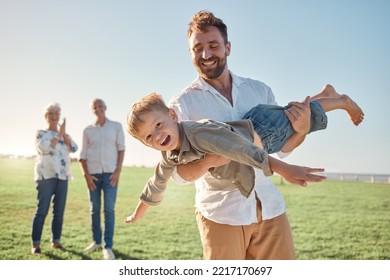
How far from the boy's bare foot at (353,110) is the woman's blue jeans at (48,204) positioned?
2.65m

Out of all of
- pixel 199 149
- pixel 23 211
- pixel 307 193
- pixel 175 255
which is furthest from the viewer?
pixel 307 193

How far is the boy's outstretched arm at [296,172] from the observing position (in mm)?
1412

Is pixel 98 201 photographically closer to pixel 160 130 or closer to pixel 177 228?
pixel 177 228

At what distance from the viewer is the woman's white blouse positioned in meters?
3.85

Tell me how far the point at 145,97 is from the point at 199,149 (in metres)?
0.31

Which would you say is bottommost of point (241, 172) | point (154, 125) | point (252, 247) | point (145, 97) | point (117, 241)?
point (117, 241)

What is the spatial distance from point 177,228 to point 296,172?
3.84 metres

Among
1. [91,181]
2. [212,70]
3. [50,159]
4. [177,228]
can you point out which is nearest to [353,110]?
[212,70]

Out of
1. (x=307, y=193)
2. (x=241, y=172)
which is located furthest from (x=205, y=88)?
(x=307, y=193)

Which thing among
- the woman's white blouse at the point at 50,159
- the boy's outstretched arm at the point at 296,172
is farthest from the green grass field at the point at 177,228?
the boy's outstretched arm at the point at 296,172

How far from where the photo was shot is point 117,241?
4.37 m

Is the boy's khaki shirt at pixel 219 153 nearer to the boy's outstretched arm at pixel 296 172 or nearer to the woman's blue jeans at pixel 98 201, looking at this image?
the boy's outstretched arm at pixel 296 172

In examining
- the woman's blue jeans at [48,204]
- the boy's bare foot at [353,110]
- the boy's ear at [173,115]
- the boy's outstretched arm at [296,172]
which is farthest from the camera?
the woman's blue jeans at [48,204]
